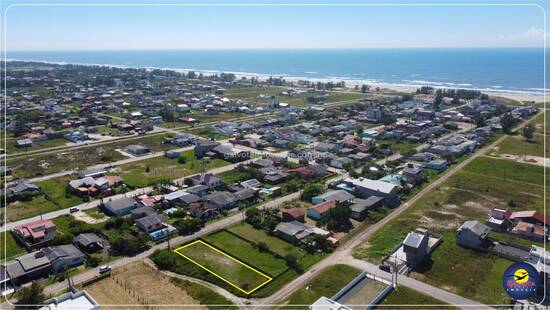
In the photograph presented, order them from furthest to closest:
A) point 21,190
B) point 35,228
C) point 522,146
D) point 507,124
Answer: point 507,124 → point 522,146 → point 21,190 → point 35,228

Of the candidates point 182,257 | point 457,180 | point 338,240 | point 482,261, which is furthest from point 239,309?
point 457,180

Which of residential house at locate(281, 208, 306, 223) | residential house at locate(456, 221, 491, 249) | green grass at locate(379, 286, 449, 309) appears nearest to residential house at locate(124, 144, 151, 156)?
residential house at locate(281, 208, 306, 223)

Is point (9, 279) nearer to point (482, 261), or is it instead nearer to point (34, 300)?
point (34, 300)

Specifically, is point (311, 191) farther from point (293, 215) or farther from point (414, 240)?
point (414, 240)

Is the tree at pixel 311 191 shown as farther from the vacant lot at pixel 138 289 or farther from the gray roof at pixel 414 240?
the vacant lot at pixel 138 289

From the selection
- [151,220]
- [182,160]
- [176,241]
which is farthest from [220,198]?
[182,160]

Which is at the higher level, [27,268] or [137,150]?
[137,150]

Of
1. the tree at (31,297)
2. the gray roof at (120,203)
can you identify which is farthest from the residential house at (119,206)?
the tree at (31,297)
